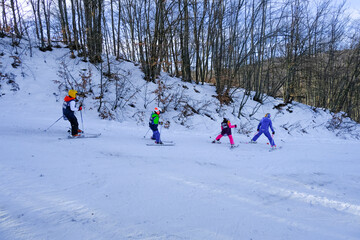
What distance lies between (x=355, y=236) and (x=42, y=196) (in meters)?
5.11

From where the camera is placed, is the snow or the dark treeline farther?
the dark treeline

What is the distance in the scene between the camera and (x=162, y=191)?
3.52m

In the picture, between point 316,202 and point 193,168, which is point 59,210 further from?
point 316,202

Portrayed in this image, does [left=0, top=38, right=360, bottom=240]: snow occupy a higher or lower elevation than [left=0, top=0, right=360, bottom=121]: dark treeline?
lower

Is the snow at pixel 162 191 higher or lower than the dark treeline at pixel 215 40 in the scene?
lower

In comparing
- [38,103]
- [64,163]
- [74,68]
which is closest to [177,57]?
[74,68]

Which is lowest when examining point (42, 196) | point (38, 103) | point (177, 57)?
point (42, 196)

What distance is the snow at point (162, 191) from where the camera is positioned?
2.50 meters

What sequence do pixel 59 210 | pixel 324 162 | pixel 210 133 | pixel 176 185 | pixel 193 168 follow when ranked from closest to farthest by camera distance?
pixel 59 210 → pixel 176 185 → pixel 193 168 → pixel 324 162 → pixel 210 133

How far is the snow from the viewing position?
2.50m

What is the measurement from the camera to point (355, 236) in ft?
8.72

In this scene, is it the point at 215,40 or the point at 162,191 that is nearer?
the point at 162,191

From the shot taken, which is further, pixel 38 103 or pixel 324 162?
pixel 38 103

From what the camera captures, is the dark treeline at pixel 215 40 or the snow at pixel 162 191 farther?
the dark treeline at pixel 215 40
